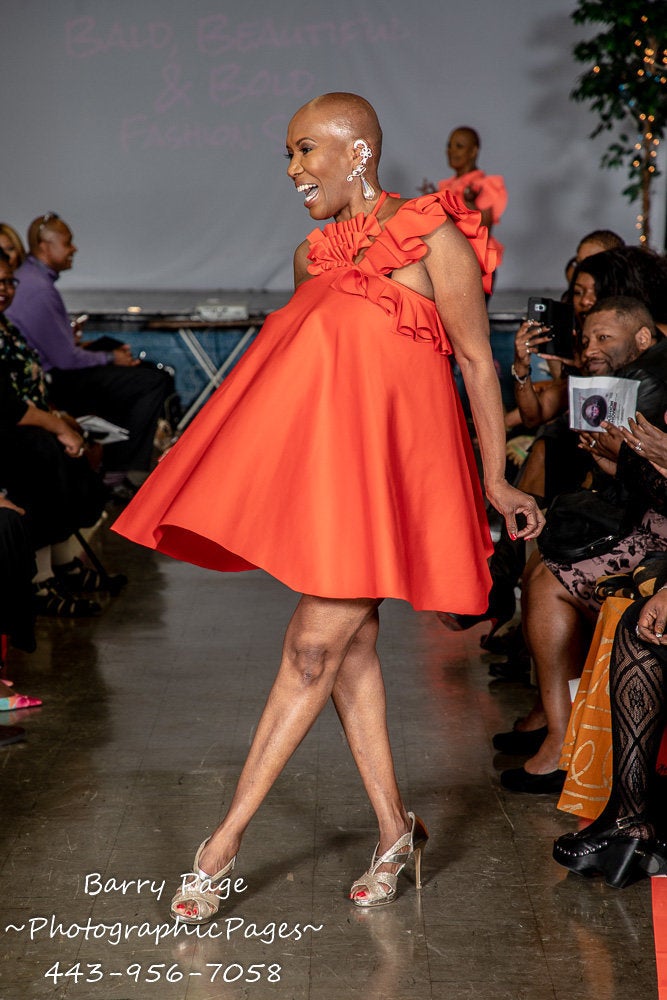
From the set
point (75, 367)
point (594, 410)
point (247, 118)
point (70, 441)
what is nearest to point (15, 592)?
point (70, 441)

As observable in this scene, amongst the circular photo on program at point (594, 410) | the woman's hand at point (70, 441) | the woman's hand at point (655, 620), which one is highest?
the circular photo on program at point (594, 410)

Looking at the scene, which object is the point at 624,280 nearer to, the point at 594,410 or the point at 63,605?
the point at 594,410

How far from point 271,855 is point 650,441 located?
1115 millimetres

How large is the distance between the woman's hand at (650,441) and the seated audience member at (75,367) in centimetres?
357

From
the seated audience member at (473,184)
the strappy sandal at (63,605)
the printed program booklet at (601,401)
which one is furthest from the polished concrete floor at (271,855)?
the seated audience member at (473,184)

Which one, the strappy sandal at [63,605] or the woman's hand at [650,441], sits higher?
the woman's hand at [650,441]

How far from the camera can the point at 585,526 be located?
281 centimetres

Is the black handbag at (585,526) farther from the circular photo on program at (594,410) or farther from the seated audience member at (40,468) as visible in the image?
the seated audience member at (40,468)

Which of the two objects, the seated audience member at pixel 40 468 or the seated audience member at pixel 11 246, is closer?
the seated audience member at pixel 40 468

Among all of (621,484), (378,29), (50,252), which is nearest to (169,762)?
(621,484)

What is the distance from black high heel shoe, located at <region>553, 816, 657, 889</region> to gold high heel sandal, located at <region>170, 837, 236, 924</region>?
2.16 feet

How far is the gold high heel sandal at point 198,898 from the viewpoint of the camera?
85.1 inches

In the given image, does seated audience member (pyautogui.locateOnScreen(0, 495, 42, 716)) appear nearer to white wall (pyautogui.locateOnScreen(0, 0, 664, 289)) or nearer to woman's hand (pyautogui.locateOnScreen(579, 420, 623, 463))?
woman's hand (pyautogui.locateOnScreen(579, 420, 623, 463))

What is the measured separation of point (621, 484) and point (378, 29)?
7.78 metres
